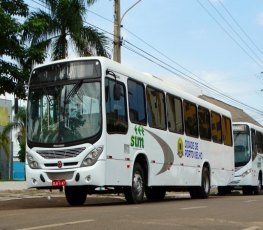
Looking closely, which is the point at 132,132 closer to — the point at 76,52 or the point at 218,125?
the point at 218,125

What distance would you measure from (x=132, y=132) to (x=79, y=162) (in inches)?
74.6

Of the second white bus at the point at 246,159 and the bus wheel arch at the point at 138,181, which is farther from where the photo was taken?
the second white bus at the point at 246,159

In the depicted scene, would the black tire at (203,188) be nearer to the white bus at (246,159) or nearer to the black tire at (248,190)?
the white bus at (246,159)

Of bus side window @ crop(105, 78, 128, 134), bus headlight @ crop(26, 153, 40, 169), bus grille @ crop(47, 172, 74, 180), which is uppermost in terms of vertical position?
bus side window @ crop(105, 78, 128, 134)

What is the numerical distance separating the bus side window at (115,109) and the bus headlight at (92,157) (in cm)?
56

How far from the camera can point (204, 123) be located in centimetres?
2155

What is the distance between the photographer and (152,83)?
17.4 metres

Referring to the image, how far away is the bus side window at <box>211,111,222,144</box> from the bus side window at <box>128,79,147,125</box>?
6568 millimetres

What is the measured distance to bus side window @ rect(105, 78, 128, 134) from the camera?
48.3ft

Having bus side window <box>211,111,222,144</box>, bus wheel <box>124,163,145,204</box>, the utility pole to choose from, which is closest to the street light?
the utility pole

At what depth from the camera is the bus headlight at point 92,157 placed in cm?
1438

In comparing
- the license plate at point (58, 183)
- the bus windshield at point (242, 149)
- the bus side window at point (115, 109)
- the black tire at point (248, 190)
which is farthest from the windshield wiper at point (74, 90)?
the black tire at point (248, 190)

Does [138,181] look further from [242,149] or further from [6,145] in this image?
[6,145]

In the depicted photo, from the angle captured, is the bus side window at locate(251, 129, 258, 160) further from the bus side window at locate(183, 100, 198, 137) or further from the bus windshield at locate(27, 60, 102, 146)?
the bus windshield at locate(27, 60, 102, 146)
